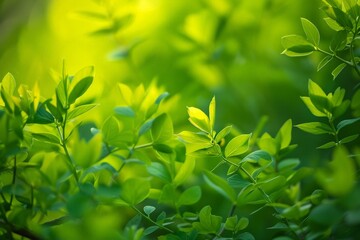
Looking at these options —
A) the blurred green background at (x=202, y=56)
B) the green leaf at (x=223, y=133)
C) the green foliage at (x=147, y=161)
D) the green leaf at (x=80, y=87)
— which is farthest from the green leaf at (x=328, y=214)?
the blurred green background at (x=202, y=56)

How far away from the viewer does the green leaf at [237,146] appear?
Answer: 0.35 metres

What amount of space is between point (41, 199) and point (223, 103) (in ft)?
1.50

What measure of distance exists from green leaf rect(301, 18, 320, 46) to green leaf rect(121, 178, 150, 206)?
7.4 inches

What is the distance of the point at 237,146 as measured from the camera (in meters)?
0.35

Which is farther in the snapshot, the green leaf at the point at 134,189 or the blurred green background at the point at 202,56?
the blurred green background at the point at 202,56

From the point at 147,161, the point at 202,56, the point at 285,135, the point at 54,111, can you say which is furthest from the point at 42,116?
the point at 202,56

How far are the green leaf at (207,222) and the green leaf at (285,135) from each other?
10 cm

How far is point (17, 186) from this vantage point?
1.08 feet

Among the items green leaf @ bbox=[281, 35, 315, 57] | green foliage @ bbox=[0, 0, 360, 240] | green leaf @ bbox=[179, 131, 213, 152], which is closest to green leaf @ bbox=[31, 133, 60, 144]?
green foliage @ bbox=[0, 0, 360, 240]

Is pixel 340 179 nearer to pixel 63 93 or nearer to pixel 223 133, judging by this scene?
pixel 223 133

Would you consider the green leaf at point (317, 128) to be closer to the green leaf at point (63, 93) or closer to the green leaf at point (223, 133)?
the green leaf at point (223, 133)

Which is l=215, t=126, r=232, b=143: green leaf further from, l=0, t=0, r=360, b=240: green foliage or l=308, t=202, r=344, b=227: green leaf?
l=308, t=202, r=344, b=227: green leaf

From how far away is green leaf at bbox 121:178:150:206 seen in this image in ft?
1.09

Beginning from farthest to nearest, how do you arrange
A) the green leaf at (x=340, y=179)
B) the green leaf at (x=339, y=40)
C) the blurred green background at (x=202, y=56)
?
the blurred green background at (x=202, y=56) → the green leaf at (x=339, y=40) → the green leaf at (x=340, y=179)
